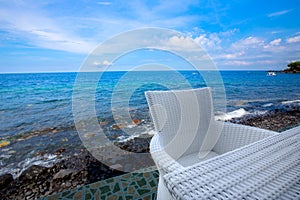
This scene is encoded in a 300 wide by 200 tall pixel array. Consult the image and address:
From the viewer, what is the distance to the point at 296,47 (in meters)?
10.2

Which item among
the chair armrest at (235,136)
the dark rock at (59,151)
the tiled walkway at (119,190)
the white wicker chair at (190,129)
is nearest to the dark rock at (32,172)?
the dark rock at (59,151)

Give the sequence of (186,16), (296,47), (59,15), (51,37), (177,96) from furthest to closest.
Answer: (51,37) < (296,47) < (59,15) < (186,16) < (177,96)

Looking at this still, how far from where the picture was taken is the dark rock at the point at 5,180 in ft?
7.29

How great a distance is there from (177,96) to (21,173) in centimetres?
287

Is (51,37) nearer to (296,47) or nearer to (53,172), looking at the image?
(53,172)

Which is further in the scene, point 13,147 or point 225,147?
point 13,147

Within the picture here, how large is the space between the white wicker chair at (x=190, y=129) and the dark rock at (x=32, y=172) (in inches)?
86.5

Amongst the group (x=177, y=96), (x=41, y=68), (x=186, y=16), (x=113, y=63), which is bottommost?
(x=177, y=96)

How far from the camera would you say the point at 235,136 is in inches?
56.6

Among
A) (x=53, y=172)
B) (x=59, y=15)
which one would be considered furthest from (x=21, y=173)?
(x=59, y=15)

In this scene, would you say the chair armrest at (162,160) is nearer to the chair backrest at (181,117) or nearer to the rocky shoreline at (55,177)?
the chair backrest at (181,117)

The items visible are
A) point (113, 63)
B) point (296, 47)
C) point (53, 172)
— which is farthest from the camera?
point (296, 47)

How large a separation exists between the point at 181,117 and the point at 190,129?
16 centimetres

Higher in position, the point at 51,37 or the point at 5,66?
the point at 51,37
